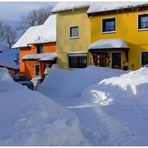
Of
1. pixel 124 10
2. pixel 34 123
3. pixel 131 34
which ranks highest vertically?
pixel 124 10

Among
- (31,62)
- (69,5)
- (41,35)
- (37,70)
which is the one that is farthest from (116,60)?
(41,35)

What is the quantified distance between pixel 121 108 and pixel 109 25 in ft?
51.9

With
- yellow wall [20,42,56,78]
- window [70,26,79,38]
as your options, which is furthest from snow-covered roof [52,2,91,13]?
yellow wall [20,42,56,78]

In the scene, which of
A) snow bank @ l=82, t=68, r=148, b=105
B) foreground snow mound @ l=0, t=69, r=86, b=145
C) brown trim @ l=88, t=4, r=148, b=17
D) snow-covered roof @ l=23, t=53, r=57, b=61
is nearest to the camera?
foreground snow mound @ l=0, t=69, r=86, b=145

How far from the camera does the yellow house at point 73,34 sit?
3209 centimetres

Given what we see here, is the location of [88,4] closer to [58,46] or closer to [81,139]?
[58,46]

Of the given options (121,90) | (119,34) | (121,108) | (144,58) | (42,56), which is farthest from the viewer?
(42,56)

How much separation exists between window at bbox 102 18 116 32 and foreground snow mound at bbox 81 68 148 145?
10310mm

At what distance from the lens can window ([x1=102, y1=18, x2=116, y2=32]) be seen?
96.0 feet

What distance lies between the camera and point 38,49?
42.3 metres

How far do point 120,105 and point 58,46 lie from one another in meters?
19.6

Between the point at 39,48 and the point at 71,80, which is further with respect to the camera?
the point at 39,48

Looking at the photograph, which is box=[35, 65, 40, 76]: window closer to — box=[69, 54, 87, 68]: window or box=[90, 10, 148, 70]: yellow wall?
box=[69, 54, 87, 68]: window

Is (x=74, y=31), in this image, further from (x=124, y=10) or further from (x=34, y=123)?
(x=34, y=123)
